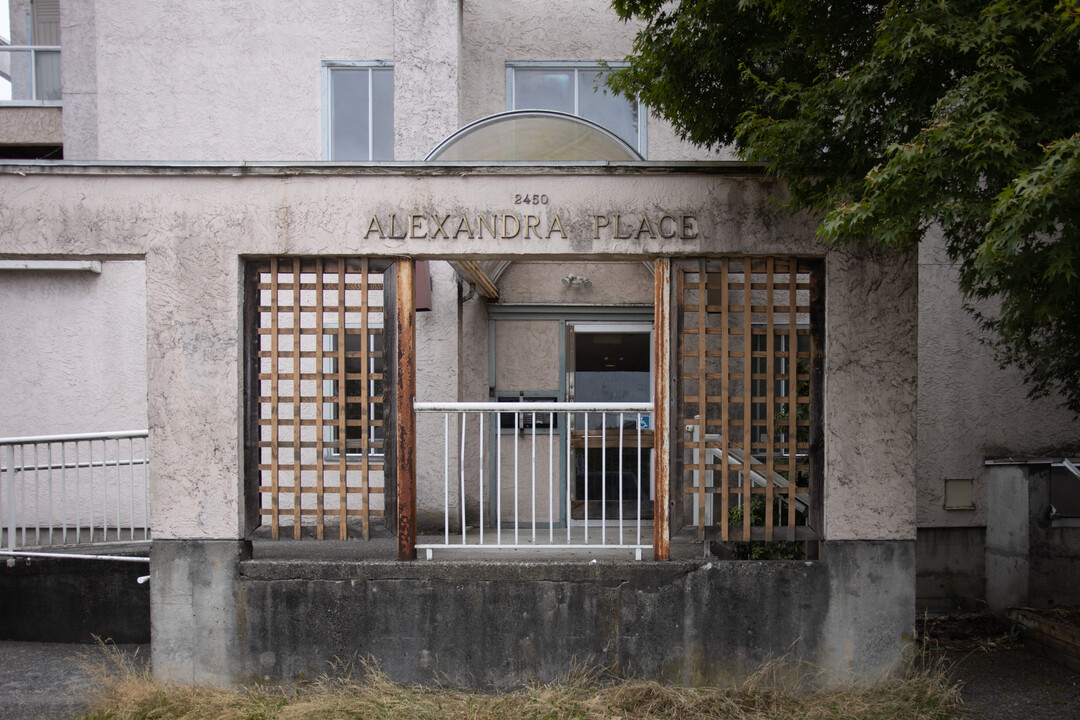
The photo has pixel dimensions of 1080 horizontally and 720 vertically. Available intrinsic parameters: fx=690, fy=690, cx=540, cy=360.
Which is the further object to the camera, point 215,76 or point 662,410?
point 215,76

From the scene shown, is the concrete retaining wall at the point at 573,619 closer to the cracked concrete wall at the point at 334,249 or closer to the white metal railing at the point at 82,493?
the cracked concrete wall at the point at 334,249

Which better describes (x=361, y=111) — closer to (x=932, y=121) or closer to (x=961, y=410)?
(x=932, y=121)

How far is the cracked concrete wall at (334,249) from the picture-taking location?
15.2 ft

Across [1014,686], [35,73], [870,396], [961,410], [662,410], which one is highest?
[35,73]

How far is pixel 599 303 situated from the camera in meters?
7.61

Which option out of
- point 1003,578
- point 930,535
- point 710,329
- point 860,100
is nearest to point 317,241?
point 710,329

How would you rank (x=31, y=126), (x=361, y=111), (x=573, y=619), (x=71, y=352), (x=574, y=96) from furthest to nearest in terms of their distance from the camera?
(x=31, y=126), (x=574, y=96), (x=361, y=111), (x=71, y=352), (x=573, y=619)

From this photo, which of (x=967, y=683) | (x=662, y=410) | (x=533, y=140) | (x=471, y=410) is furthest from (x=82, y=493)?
(x=967, y=683)

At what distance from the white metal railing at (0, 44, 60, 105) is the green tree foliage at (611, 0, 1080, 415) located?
8.12 metres

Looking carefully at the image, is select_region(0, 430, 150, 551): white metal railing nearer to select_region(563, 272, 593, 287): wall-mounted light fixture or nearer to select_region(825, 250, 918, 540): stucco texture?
select_region(563, 272, 593, 287): wall-mounted light fixture

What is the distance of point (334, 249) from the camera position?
475cm

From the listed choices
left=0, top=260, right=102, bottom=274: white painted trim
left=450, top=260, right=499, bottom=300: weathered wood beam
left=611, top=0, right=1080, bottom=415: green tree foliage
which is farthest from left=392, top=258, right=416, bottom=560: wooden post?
left=0, top=260, right=102, bottom=274: white painted trim

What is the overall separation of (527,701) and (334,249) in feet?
10.7

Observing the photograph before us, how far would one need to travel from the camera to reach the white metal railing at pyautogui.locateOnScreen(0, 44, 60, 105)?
8719 millimetres
